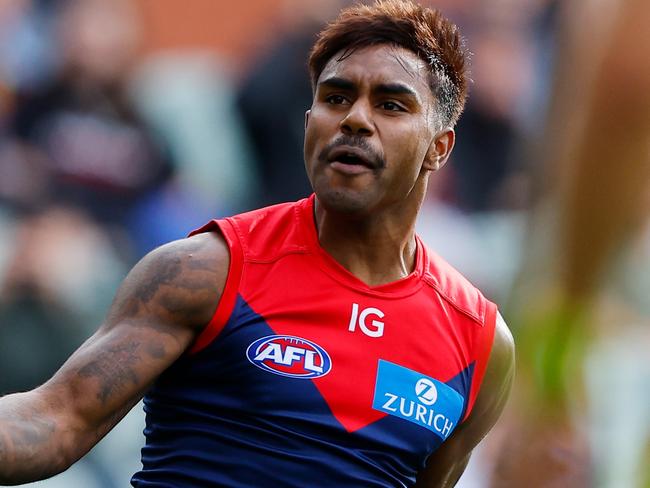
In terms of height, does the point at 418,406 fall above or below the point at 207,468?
above

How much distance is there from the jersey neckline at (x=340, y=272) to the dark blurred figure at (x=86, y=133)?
3.78 metres

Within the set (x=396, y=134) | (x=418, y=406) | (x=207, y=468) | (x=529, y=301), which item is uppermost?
(x=396, y=134)

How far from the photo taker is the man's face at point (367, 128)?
3742 mm

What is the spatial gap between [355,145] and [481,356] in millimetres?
815

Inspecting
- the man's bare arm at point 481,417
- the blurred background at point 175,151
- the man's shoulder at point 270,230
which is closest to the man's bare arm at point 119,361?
the man's shoulder at point 270,230

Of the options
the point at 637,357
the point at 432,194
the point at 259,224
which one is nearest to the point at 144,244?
the point at 432,194

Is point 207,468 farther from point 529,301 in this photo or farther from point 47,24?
point 47,24

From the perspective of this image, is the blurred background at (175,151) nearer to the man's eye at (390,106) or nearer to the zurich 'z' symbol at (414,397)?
the zurich 'z' symbol at (414,397)

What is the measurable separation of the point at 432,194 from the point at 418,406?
4.39 metres

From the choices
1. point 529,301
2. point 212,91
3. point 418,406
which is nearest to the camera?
point 529,301

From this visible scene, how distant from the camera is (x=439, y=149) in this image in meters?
4.12

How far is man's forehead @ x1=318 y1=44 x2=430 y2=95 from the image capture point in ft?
12.5

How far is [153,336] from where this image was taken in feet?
11.3

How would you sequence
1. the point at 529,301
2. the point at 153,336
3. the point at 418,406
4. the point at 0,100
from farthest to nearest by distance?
the point at 0,100 → the point at 418,406 → the point at 153,336 → the point at 529,301
